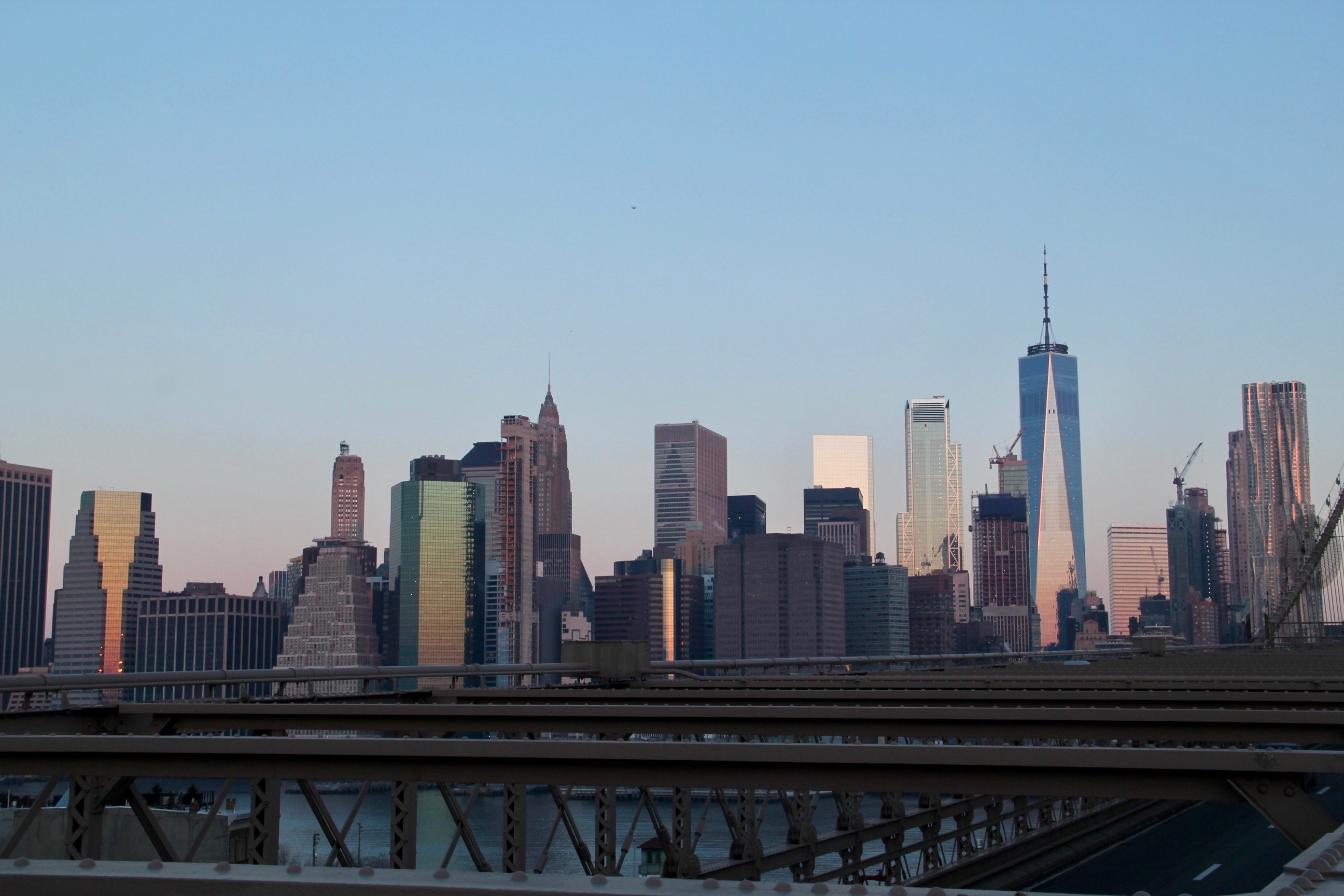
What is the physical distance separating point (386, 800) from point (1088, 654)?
4087 inches

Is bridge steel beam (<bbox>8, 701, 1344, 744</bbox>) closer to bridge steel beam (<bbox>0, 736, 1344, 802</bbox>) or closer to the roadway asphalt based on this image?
bridge steel beam (<bbox>0, 736, 1344, 802</bbox>)

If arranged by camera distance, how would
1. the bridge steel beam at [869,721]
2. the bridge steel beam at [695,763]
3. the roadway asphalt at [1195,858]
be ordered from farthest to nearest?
1. the roadway asphalt at [1195,858]
2. the bridge steel beam at [869,721]
3. the bridge steel beam at [695,763]

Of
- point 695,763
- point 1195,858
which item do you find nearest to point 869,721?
point 695,763

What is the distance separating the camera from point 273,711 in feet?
41.8

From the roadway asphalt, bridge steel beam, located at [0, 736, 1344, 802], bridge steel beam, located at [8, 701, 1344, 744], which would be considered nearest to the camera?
bridge steel beam, located at [0, 736, 1344, 802]

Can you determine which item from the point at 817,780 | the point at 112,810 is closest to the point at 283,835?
the point at 112,810

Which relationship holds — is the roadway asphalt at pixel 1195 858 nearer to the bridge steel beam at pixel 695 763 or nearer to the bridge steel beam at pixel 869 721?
the bridge steel beam at pixel 869 721

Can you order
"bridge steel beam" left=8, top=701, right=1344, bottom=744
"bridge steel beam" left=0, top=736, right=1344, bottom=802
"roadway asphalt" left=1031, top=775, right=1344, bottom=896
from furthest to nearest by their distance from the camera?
1. "roadway asphalt" left=1031, top=775, right=1344, bottom=896
2. "bridge steel beam" left=8, top=701, right=1344, bottom=744
3. "bridge steel beam" left=0, top=736, right=1344, bottom=802

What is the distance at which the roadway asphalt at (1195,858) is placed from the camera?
29.4 metres

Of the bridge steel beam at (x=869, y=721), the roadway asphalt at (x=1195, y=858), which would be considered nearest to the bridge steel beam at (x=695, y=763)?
the bridge steel beam at (x=869, y=721)

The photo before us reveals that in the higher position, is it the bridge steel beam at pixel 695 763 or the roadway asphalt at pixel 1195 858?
the bridge steel beam at pixel 695 763

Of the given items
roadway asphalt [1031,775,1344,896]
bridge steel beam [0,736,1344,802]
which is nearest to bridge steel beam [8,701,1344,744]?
bridge steel beam [0,736,1344,802]

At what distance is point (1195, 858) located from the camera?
35.0 meters

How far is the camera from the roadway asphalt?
96.6 feet
